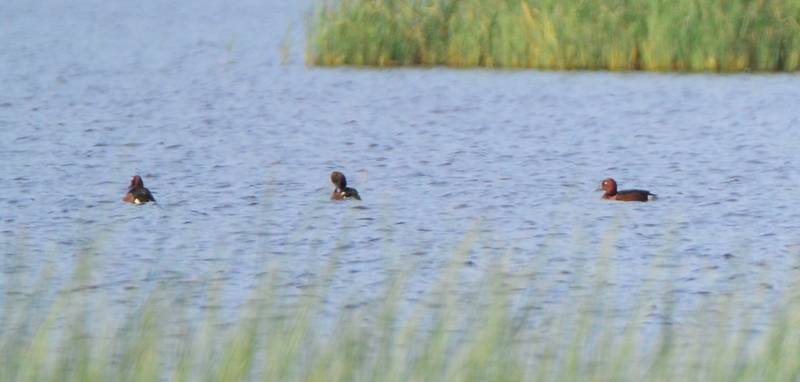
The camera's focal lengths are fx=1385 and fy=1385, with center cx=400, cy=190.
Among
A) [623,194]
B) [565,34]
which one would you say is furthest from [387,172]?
[565,34]

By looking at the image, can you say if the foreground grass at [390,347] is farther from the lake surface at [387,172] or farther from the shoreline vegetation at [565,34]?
the shoreline vegetation at [565,34]

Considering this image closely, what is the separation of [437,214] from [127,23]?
1058 inches

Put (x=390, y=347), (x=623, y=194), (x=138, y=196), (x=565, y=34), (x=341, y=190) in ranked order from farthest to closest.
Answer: (x=565, y=34), (x=341, y=190), (x=623, y=194), (x=138, y=196), (x=390, y=347)

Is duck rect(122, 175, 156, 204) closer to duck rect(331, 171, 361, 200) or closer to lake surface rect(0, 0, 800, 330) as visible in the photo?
lake surface rect(0, 0, 800, 330)

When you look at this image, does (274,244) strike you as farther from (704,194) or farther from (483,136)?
(483,136)

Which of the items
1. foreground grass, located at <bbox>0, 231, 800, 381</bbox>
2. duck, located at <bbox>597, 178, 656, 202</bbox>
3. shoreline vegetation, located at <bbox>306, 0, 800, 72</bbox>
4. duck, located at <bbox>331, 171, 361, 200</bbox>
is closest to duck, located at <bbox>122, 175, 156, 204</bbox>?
duck, located at <bbox>331, 171, 361, 200</bbox>

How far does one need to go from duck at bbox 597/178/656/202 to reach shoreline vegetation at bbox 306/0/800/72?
29.2ft

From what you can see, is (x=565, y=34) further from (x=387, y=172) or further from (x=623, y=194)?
(x=623, y=194)

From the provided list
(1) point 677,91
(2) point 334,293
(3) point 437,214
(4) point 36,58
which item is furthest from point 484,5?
(2) point 334,293

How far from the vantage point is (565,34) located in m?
20.0

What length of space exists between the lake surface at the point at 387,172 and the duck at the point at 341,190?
114mm

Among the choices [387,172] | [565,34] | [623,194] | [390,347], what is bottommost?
[387,172]

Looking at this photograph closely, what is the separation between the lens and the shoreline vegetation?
63.7 feet

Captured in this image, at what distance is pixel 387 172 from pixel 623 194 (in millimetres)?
2564
